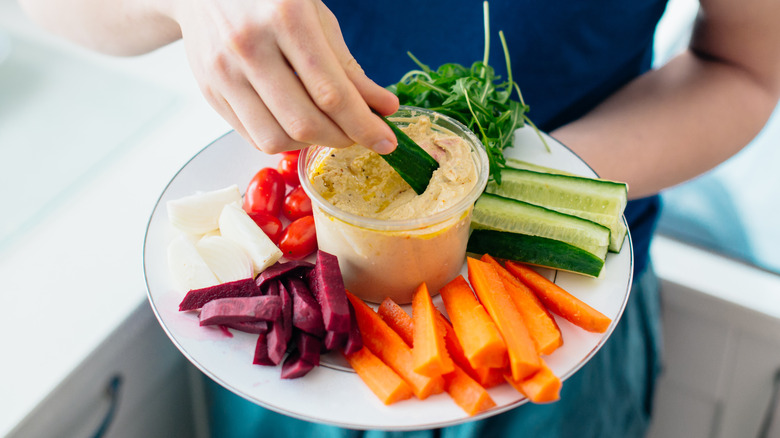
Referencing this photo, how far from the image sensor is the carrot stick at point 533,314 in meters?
1.04

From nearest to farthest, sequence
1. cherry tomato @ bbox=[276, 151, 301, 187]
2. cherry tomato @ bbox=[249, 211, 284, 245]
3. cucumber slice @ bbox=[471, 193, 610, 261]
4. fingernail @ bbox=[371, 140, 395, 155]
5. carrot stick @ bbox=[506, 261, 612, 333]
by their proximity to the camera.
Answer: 1. fingernail @ bbox=[371, 140, 395, 155]
2. carrot stick @ bbox=[506, 261, 612, 333]
3. cucumber slice @ bbox=[471, 193, 610, 261]
4. cherry tomato @ bbox=[249, 211, 284, 245]
5. cherry tomato @ bbox=[276, 151, 301, 187]

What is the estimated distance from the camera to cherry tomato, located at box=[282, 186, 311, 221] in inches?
55.2

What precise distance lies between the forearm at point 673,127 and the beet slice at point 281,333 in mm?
875

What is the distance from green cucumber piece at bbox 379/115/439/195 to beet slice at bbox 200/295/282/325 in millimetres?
326

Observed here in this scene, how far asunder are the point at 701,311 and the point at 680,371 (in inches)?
12.9

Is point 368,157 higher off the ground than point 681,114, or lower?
higher

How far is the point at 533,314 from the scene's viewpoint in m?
1.10

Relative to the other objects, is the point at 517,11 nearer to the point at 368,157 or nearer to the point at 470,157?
the point at 470,157

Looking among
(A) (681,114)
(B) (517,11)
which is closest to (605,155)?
(A) (681,114)

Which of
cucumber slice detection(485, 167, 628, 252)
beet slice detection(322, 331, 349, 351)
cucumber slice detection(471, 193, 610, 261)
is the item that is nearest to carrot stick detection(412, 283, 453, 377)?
beet slice detection(322, 331, 349, 351)

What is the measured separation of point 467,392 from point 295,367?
29cm

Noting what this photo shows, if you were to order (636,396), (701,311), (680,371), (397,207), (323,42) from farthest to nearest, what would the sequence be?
(680,371), (701,311), (636,396), (397,207), (323,42)

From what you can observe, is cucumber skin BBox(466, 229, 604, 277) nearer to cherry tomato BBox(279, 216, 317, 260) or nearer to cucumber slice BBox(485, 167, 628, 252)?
Result: cucumber slice BBox(485, 167, 628, 252)

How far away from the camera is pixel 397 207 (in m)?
1.16
